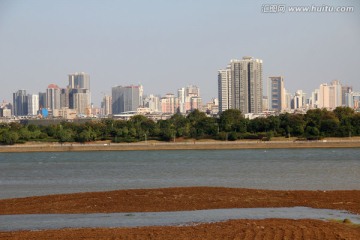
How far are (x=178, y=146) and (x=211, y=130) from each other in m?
7.01

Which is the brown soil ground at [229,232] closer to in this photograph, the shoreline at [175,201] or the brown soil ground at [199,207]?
the brown soil ground at [199,207]

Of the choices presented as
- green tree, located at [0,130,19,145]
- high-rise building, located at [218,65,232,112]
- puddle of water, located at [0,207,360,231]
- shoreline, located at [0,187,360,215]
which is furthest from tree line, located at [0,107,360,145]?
high-rise building, located at [218,65,232,112]

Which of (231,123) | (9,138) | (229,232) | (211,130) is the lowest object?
(9,138)

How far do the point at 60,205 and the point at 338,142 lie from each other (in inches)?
2462

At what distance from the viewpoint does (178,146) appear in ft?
269

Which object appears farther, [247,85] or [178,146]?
[247,85]

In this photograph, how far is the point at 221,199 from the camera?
19469 mm

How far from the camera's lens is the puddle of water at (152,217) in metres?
15.7

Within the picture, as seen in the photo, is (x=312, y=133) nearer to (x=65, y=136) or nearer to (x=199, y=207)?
(x=65, y=136)

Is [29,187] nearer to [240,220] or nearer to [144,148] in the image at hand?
[240,220]

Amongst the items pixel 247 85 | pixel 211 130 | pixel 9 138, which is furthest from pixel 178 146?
pixel 247 85

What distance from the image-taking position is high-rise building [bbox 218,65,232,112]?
190250mm

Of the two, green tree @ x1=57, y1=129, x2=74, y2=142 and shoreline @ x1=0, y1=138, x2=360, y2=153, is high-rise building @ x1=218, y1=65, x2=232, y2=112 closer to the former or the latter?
green tree @ x1=57, y1=129, x2=74, y2=142

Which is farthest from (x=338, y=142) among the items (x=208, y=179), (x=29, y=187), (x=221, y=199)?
(x=221, y=199)
